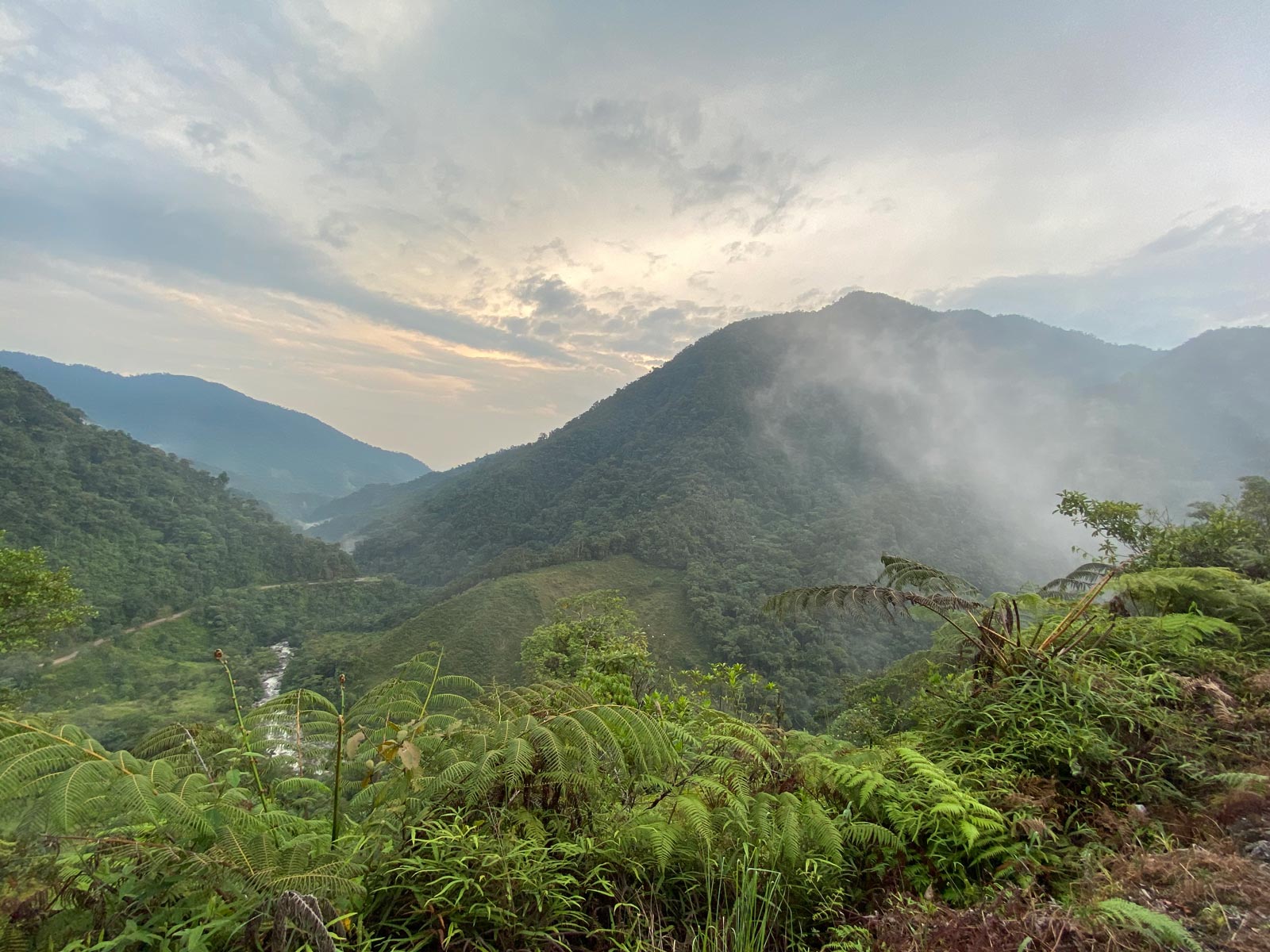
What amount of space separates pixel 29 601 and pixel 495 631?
32.1m

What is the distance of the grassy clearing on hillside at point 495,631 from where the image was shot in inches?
1714

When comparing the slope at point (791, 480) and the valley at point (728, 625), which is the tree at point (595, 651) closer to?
the valley at point (728, 625)

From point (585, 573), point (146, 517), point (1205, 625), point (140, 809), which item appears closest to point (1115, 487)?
point (585, 573)

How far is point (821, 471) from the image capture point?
4205 inches

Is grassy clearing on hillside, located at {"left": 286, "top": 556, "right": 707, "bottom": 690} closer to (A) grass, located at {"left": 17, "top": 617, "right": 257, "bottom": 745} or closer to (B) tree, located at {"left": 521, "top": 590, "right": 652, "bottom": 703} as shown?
(A) grass, located at {"left": 17, "top": 617, "right": 257, "bottom": 745}

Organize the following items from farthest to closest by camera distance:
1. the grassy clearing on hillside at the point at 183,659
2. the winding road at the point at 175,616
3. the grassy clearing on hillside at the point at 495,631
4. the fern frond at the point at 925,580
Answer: the grassy clearing on hillside at the point at 495,631 → the winding road at the point at 175,616 → the grassy clearing on hillside at the point at 183,659 → the fern frond at the point at 925,580

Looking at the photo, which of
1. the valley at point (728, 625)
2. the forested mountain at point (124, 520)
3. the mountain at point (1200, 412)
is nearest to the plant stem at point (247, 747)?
the valley at point (728, 625)

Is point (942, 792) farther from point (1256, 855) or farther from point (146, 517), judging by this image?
point (146, 517)

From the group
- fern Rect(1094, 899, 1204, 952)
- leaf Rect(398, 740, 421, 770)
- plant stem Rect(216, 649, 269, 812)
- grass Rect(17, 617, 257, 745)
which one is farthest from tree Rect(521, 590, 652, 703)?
grass Rect(17, 617, 257, 745)

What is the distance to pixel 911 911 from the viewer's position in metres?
2.19

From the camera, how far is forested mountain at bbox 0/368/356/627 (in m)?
50.9

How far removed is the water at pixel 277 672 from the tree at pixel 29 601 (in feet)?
76.5

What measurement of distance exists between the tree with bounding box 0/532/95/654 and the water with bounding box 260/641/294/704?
76.5 feet

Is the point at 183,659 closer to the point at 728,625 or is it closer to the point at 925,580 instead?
the point at 728,625
